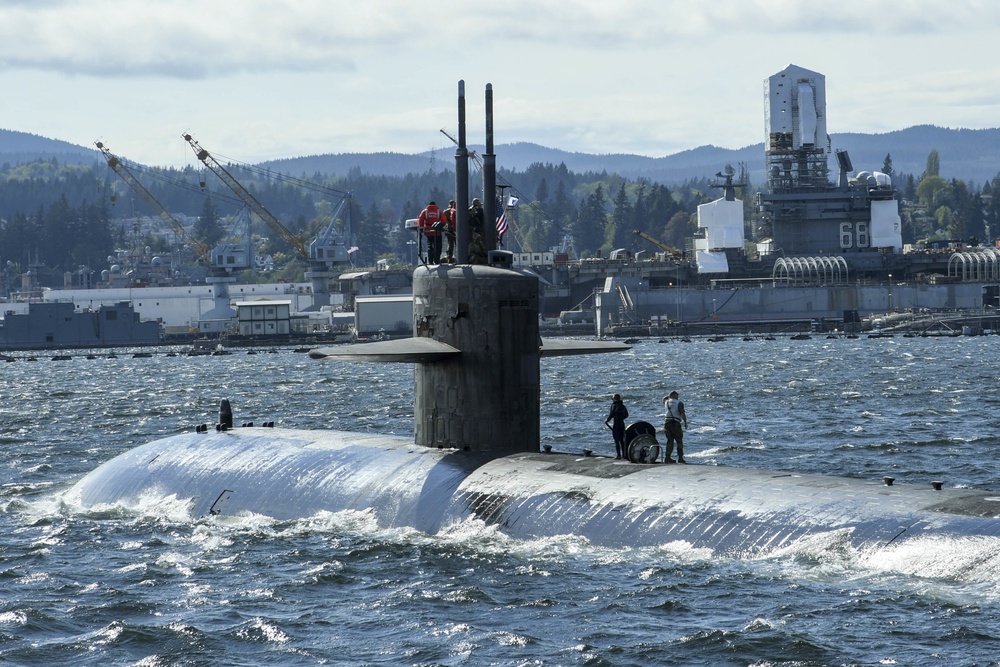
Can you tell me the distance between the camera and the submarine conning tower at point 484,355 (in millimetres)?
→ 25062

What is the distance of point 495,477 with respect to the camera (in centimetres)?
2400

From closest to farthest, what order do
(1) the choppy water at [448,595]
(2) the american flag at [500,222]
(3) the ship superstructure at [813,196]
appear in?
(1) the choppy water at [448,595] → (2) the american flag at [500,222] → (3) the ship superstructure at [813,196]

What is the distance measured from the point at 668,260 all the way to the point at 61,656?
15160 centimetres

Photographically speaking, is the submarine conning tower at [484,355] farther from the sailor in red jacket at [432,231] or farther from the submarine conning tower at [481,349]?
the sailor in red jacket at [432,231]

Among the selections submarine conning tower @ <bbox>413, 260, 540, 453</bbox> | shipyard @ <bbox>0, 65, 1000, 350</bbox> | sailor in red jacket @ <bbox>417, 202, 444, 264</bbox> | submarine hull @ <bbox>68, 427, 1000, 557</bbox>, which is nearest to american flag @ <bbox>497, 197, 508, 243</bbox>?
sailor in red jacket @ <bbox>417, 202, 444, 264</bbox>

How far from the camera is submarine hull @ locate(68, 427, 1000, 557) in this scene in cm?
1981

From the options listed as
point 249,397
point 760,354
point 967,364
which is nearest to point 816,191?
point 760,354

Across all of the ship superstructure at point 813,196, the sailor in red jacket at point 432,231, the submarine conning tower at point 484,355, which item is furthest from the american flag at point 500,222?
the ship superstructure at point 813,196

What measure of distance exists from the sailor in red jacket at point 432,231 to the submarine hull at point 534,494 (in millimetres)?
3543

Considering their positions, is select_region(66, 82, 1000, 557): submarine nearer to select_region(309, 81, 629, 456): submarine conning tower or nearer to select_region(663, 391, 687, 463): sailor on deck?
select_region(309, 81, 629, 456): submarine conning tower

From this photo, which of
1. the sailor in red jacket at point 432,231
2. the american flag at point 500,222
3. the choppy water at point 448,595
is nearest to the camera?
the choppy water at point 448,595

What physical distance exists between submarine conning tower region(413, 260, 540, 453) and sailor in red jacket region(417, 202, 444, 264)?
→ 3.38 feet

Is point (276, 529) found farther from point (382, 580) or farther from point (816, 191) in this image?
point (816, 191)

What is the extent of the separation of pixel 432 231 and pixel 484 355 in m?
3.16
